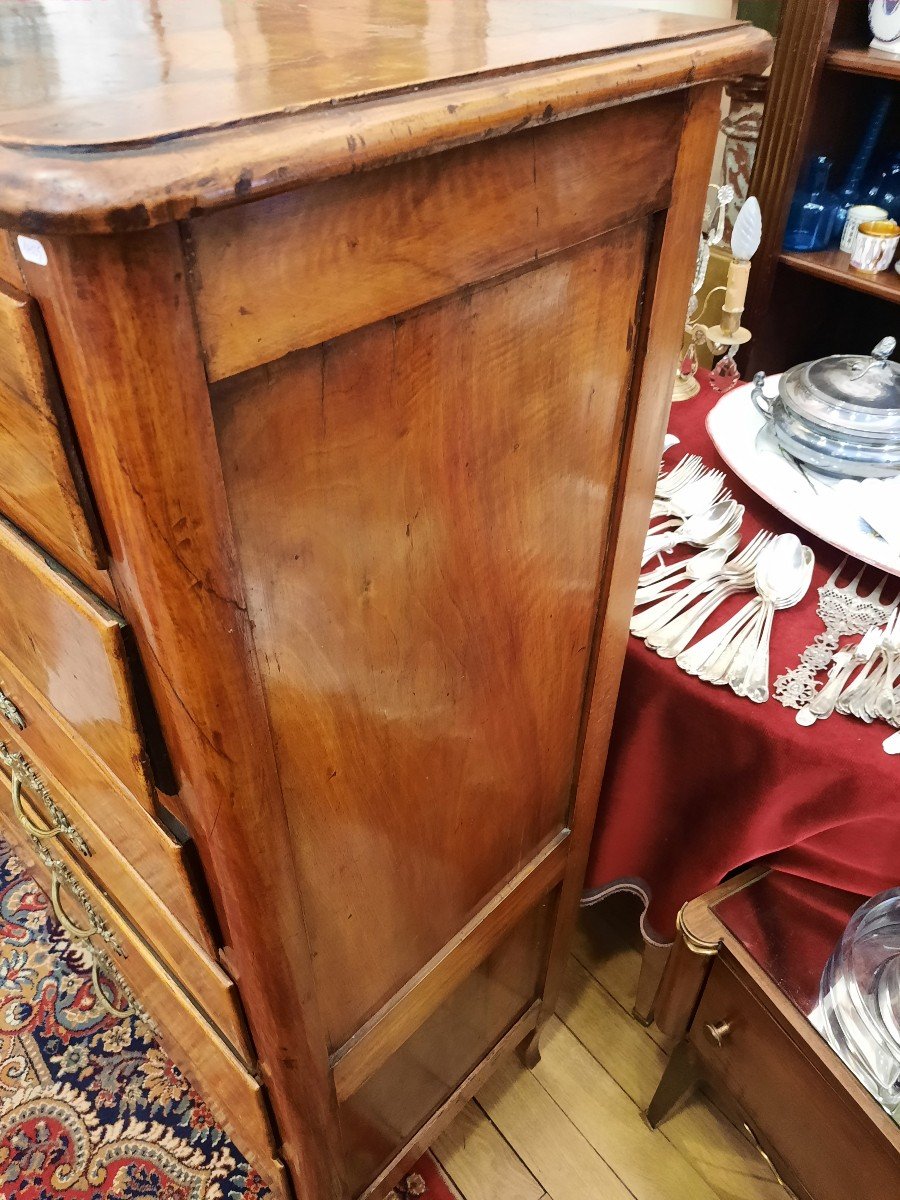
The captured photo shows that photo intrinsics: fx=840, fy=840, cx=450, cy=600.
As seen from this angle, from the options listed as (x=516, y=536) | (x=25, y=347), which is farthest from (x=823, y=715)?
(x=25, y=347)

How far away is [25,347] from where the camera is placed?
29 cm

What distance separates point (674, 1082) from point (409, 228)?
39.1 inches

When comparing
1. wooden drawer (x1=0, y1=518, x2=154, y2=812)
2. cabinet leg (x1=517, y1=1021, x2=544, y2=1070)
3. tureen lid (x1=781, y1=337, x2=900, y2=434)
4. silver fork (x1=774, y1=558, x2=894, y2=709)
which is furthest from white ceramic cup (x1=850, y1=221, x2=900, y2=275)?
wooden drawer (x1=0, y1=518, x2=154, y2=812)

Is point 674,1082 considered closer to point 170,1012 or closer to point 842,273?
point 170,1012

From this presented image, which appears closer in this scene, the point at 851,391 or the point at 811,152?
the point at 851,391

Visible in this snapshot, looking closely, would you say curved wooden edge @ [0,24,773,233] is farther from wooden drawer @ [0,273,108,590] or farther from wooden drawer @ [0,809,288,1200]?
wooden drawer @ [0,809,288,1200]

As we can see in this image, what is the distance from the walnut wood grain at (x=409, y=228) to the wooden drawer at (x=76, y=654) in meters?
0.18

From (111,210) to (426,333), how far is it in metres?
0.17

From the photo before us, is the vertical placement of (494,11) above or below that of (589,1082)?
above

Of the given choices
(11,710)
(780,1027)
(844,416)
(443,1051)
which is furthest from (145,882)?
(844,416)

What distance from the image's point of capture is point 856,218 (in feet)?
4.57

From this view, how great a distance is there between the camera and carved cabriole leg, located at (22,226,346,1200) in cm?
26

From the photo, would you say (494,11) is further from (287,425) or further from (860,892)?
(860,892)

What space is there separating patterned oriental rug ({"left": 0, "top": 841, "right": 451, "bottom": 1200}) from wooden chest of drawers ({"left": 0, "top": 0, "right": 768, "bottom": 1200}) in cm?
40
